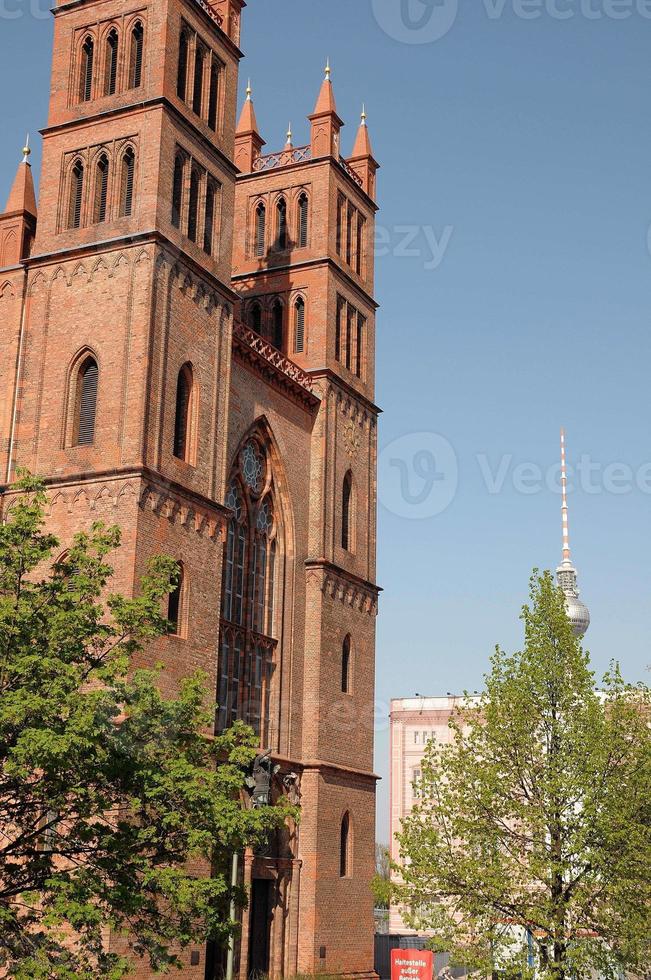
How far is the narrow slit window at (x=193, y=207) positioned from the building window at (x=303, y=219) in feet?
32.0

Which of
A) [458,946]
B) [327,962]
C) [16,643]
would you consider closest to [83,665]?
[16,643]

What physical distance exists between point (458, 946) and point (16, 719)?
11723mm

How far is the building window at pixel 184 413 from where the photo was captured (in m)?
31.9

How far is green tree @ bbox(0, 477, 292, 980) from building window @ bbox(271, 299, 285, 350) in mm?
22330

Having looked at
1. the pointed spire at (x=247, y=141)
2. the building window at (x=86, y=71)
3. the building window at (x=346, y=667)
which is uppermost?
the pointed spire at (x=247, y=141)

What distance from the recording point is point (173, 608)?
101 ft

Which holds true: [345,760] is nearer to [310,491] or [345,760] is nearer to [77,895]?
[310,491]

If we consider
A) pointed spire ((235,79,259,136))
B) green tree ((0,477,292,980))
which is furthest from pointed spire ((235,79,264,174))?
green tree ((0,477,292,980))

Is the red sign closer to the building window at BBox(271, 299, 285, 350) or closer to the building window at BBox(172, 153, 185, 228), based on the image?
the building window at BBox(172, 153, 185, 228)

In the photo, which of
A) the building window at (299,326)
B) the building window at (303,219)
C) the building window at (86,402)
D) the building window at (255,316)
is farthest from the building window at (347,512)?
the building window at (86,402)

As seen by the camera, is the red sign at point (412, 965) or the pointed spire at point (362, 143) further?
the pointed spire at point (362, 143)

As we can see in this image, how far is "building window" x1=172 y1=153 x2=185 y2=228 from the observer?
108 ft

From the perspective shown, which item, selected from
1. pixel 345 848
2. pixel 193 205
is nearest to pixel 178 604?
pixel 193 205

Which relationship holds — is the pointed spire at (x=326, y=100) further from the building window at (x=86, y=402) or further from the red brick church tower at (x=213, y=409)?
the building window at (x=86, y=402)
